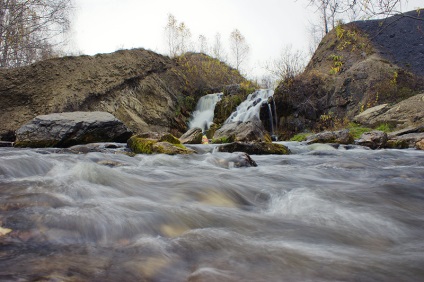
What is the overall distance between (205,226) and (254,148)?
462cm

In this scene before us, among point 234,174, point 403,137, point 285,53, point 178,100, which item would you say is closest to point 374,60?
point 285,53

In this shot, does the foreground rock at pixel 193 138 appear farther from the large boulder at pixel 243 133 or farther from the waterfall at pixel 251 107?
the waterfall at pixel 251 107

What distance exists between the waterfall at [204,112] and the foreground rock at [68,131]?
809 cm

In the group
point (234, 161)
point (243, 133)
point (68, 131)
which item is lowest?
point (234, 161)

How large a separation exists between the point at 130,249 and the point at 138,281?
1.25ft

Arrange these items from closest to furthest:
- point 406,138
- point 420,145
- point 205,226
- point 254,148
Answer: point 205,226 → point 254,148 → point 420,145 → point 406,138

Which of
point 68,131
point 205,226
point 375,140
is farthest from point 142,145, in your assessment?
point 375,140

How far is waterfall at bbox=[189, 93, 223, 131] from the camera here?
16219 mm

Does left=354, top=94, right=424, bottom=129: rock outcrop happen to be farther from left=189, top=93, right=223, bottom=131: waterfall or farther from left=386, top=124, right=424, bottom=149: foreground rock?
left=189, top=93, right=223, bottom=131: waterfall

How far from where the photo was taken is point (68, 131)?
7.27m

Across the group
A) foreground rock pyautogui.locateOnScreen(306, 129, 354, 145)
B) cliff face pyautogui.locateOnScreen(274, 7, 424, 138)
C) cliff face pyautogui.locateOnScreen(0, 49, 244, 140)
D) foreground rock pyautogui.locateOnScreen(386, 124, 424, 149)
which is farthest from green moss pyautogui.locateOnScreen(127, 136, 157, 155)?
cliff face pyautogui.locateOnScreen(274, 7, 424, 138)

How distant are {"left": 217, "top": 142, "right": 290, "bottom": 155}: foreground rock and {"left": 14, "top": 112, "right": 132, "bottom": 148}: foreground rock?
10.9ft

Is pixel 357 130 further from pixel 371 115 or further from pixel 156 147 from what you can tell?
pixel 156 147

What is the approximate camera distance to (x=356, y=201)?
8.98 feet
